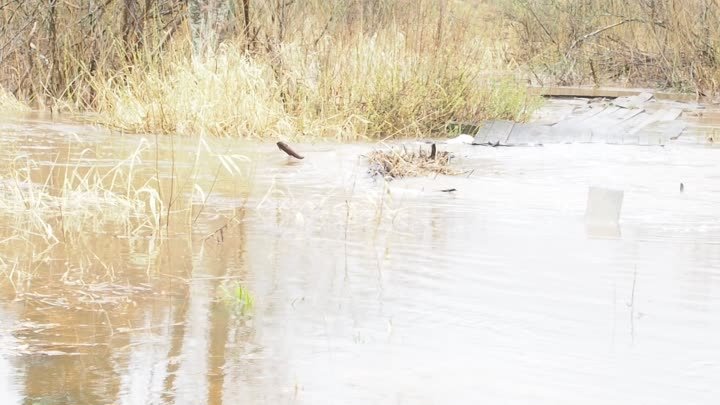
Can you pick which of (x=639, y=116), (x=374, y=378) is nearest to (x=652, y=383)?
(x=374, y=378)

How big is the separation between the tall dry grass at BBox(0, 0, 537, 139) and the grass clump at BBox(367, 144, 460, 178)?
2.34m

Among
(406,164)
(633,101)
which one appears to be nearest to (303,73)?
(406,164)

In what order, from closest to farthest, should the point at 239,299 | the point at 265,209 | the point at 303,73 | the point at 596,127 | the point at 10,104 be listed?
1. the point at 239,299
2. the point at 265,209
3. the point at 303,73
4. the point at 596,127
5. the point at 10,104

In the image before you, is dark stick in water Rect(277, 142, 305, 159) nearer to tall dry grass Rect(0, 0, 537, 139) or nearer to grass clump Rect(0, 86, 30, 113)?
tall dry grass Rect(0, 0, 537, 139)

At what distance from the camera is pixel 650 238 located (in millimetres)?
6117

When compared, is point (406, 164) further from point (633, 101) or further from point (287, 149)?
point (633, 101)

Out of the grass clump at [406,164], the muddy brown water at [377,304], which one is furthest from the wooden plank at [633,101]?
the muddy brown water at [377,304]

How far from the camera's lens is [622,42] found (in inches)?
766

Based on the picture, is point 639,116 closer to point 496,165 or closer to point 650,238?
point 496,165

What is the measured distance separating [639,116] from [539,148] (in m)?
3.20

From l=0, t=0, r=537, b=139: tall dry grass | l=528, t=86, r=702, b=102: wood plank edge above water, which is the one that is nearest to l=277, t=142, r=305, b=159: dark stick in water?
l=0, t=0, r=537, b=139: tall dry grass

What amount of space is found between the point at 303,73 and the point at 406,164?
3499 millimetres

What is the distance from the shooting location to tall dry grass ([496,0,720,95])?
17.2 m

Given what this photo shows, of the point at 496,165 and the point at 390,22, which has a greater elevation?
the point at 390,22
